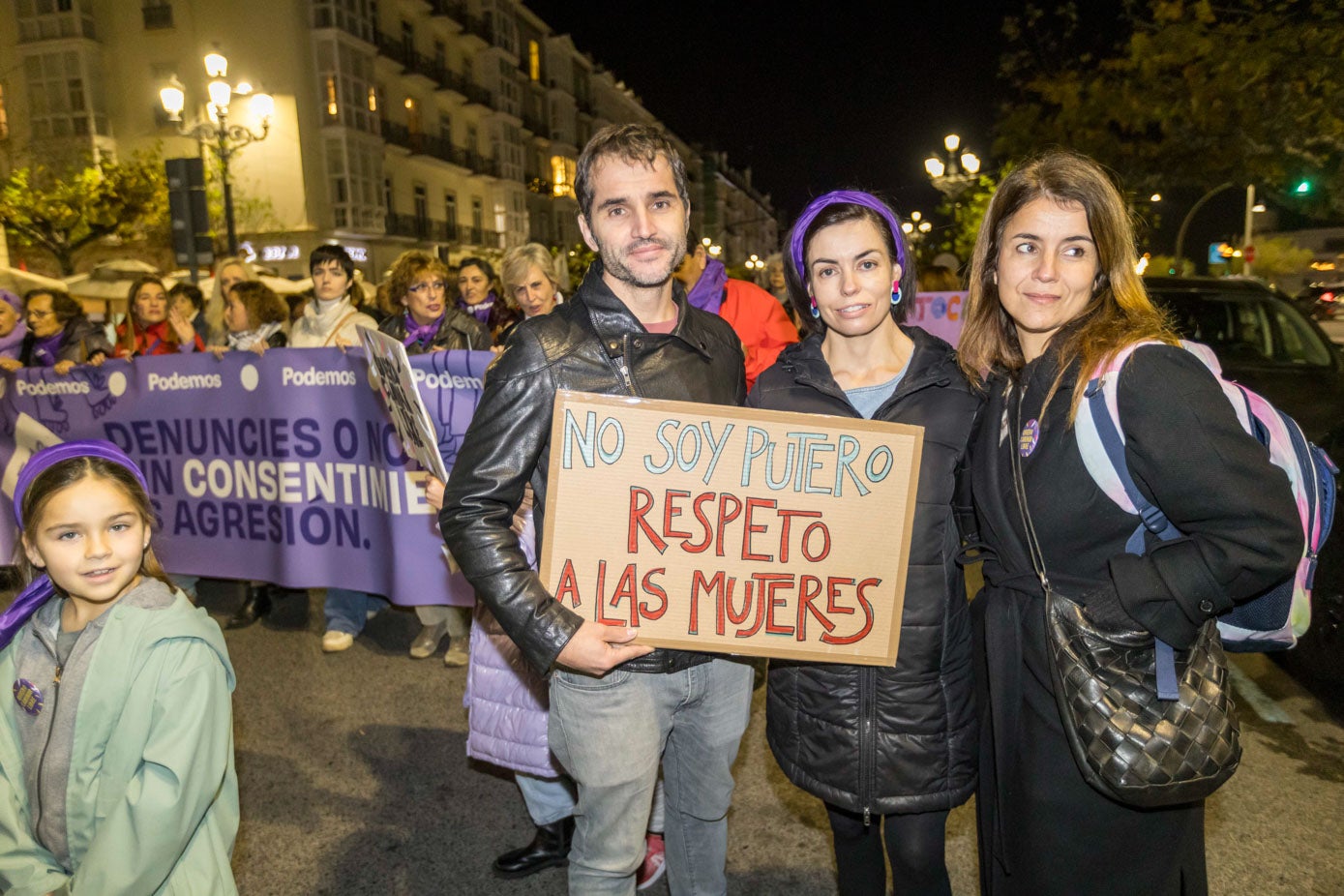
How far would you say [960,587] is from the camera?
229cm

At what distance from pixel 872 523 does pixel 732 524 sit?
331mm

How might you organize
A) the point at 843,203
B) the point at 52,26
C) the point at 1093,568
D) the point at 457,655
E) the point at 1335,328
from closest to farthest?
1. the point at 1093,568
2. the point at 843,203
3. the point at 457,655
4. the point at 1335,328
5. the point at 52,26

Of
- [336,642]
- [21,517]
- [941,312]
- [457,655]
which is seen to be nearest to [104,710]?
[21,517]

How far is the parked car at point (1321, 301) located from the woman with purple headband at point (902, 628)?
5.43 metres

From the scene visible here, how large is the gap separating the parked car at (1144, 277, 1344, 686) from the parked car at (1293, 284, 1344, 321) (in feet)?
0.69

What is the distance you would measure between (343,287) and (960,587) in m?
4.43

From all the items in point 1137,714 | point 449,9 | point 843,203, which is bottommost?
point 1137,714

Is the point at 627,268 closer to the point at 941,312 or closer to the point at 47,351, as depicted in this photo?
the point at 47,351

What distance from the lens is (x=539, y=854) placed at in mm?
3170

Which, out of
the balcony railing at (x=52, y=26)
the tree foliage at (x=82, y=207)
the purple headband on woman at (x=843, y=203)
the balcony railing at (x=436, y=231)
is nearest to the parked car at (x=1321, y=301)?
the purple headband on woman at (x=843, y=203)

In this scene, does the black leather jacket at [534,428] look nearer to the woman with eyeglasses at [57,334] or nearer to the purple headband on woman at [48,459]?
the purple headband on woman at [48,459]

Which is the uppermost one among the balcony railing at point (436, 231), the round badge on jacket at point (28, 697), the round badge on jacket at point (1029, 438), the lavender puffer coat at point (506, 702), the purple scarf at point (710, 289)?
the balcony railing at point (436, 231)

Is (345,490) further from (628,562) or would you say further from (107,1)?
(107,1)

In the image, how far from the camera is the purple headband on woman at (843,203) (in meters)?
2.35
